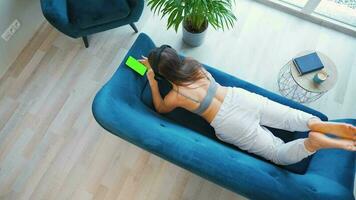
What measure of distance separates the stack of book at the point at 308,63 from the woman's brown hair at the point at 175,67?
73 centimetres

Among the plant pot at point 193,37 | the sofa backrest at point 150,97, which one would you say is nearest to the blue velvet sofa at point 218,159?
the sofa backrest at point 150,97

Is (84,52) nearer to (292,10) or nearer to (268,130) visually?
(268,130)

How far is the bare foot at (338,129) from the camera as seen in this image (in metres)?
1.32

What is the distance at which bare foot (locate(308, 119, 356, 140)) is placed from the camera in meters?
1.32

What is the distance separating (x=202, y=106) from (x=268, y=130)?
0.46 m

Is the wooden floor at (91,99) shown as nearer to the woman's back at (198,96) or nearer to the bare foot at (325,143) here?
the woman's back at (198,96)

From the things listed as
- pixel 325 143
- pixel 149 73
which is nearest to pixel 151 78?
pixel 149 73

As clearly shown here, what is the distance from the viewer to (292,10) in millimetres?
2580

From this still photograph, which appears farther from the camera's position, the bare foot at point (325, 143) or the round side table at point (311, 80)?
the round side table at point (311, 80)

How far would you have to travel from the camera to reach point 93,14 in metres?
2.08

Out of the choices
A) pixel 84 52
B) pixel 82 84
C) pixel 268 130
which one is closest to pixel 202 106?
pixel 268 130

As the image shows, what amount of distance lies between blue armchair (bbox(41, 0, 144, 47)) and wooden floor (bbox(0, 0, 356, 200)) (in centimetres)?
34

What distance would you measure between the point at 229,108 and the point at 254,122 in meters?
0.17

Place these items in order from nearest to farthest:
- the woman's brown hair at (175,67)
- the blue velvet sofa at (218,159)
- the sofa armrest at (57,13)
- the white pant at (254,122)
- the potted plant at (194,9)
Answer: the blue velvet sofa at (218,159) → the woman's brown hair at (175,67) → the white pant at (254,122) → the potted plant at (194,9) → the sofa armrest at (57,13)
